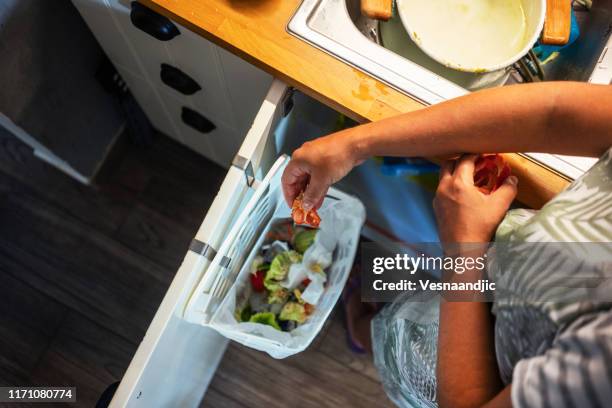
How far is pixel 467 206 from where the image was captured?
1.84 feet

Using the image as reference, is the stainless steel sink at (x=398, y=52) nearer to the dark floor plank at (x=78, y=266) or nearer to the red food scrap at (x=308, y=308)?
the red food scrap at (x=308, y=308)

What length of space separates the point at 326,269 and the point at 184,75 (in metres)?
0.45

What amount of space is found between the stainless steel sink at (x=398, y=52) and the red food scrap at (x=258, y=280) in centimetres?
47

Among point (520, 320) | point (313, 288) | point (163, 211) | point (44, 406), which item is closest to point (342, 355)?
point (313, 288)

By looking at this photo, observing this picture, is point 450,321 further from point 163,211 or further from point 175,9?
point 163,211

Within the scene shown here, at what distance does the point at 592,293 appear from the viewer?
0.42 meters

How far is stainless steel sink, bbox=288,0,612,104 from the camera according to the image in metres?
0.67

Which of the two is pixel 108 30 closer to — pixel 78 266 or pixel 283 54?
pixel 283 54

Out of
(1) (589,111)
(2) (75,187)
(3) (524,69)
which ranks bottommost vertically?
(2) (75,187)

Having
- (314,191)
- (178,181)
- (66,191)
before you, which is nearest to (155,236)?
(178,181)

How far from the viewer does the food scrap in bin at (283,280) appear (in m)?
0.96

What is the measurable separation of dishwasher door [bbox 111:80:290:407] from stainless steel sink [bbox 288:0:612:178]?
91 millimetres

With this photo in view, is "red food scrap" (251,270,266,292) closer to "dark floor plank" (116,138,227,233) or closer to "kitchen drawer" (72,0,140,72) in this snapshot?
"dark floor plank" (116,138,227,233)

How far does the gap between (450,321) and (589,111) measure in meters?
0.25
